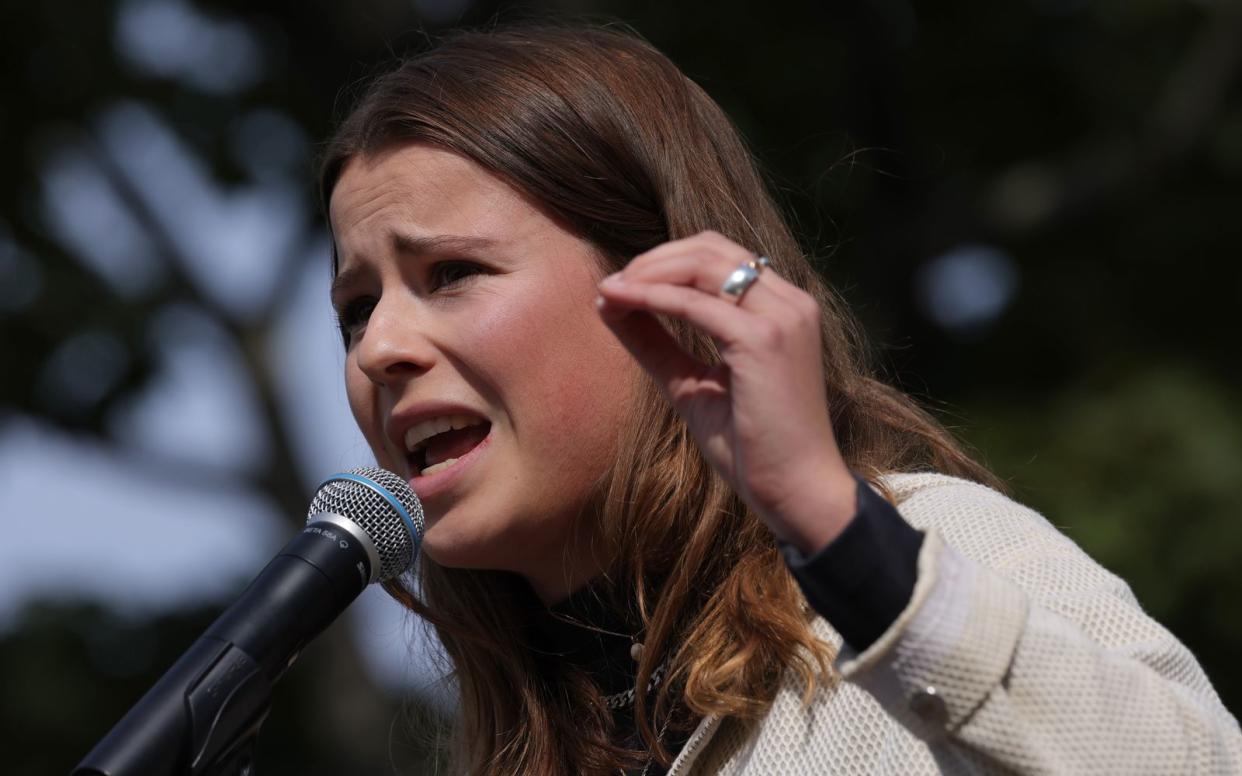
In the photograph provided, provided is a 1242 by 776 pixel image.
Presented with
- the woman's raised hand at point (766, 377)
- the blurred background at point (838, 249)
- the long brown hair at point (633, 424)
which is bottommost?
the blurred background at point (838, 249)

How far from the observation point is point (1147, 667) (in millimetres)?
1907

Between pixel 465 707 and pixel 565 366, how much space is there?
0.78 m

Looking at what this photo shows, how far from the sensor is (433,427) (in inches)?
104

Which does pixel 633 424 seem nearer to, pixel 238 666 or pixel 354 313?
pixel 354 313

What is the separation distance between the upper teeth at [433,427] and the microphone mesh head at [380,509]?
30 cm

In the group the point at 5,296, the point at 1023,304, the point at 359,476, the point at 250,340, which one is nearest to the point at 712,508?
the point at 359,476

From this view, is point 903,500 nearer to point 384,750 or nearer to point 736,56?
point 736,56

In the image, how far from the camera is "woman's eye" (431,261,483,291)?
2.65 m

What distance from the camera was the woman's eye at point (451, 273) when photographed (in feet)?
8.70

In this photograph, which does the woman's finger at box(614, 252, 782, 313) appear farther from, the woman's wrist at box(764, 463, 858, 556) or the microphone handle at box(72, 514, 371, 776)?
the microphone handle at box(72, 514, 371, 776)

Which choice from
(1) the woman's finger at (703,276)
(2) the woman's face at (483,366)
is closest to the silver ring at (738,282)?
(1) the woman's finger at (703,276)

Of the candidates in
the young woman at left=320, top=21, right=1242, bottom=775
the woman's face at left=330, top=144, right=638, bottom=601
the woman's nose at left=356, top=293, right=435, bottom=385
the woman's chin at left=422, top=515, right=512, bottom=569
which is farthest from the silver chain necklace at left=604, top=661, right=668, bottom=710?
the woman's nose at left=356, top=293, right=435, bottom=385

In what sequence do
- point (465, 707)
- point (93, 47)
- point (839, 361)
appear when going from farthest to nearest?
1. point (93, 47)
2. point (465, 707)
3. point (839, 361)

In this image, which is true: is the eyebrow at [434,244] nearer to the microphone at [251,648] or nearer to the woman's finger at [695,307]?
the microphone at [251,648]
